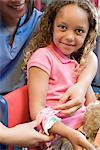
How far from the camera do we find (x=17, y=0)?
1.12 metres

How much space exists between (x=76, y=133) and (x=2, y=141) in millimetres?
192

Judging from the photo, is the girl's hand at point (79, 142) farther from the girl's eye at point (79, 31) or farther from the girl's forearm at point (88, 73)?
the girl's eye at point (79, 31)

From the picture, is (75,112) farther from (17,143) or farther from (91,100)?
(17,143)

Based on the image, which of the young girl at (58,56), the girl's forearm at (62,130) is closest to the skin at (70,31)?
the young girl at (58,56)

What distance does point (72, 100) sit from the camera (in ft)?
3.30

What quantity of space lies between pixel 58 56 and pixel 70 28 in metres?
0.10

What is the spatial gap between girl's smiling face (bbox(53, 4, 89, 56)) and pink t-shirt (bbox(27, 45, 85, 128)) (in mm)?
34

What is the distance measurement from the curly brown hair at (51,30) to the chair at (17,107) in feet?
0.46

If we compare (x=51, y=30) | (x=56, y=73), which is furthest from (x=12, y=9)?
(x=56, y=73)

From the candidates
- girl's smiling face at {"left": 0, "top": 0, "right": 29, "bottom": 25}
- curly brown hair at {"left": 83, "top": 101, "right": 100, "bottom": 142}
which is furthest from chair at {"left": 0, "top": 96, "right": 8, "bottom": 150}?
girl's smiling face at {"left": 0, "top": 0, "right": 29, "bottom": 25}

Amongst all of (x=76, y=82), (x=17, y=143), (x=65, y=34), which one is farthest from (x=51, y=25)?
(x=17, y=143)

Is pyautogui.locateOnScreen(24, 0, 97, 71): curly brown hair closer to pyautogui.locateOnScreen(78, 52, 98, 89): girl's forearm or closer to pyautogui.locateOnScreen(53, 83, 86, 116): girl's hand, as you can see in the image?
pyautogui.locateOnScreen(78, 52, 98, 89): girl's forearm

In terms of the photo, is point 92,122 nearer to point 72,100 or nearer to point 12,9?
point 72,100

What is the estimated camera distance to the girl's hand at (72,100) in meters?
1.00
